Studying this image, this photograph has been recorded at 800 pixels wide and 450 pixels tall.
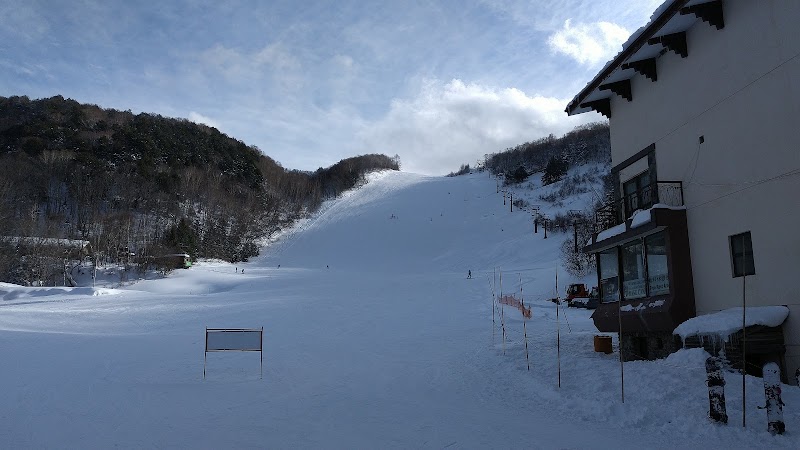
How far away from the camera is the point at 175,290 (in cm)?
4250

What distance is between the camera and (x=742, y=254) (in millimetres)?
11422

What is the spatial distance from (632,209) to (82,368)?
1665 centimetres

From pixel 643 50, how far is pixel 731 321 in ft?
24.3

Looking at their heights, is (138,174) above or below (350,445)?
above

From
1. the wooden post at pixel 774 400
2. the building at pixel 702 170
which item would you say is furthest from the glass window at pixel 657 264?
the wooden post at pixel 774 400

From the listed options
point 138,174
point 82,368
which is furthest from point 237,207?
point 82,368

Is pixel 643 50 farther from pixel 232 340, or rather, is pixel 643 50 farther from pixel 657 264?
pixel 232 340

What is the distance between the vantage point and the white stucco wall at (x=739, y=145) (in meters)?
10.0

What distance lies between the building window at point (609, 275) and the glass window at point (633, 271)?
0.36m

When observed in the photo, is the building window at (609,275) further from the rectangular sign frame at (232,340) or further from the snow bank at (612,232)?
the rectangular sign frame at (232,340)

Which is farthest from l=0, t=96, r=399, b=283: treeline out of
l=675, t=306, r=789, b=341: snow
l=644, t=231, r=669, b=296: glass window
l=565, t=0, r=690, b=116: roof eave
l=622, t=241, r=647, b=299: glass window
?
l=675, t=306, r=789, b=341: snow

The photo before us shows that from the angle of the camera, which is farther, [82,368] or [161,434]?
[82,368]

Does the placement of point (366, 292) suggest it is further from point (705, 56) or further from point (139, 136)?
point (139, 136)

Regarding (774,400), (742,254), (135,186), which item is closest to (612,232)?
(742,254)
